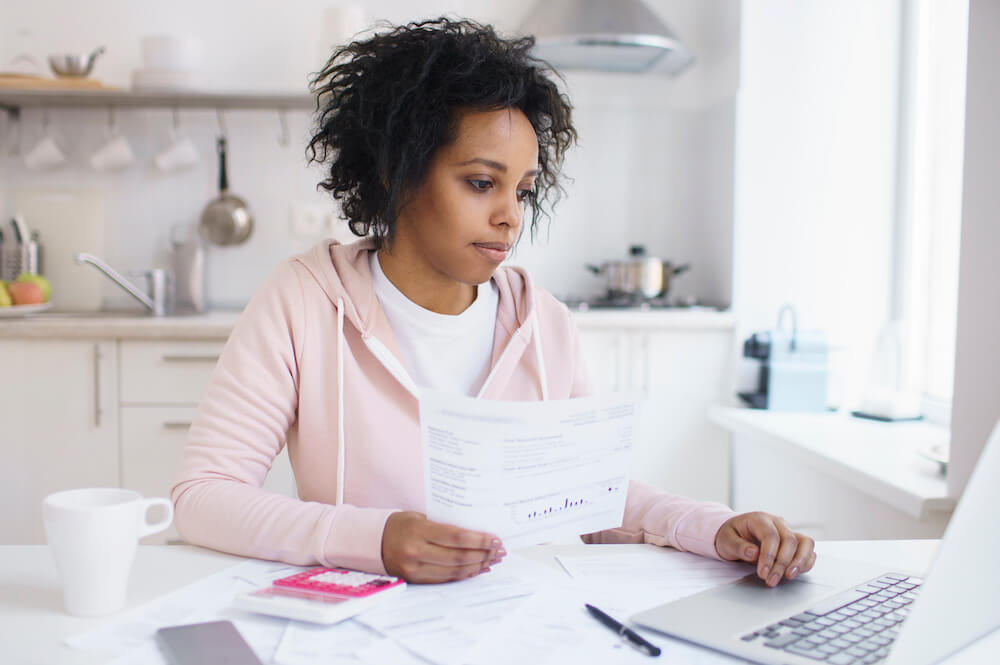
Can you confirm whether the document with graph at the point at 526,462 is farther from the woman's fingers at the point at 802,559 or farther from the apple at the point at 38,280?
the apple at the point at 38,280

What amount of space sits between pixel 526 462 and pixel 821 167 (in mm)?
2208

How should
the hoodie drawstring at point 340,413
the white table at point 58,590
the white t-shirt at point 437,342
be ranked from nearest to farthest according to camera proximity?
the white table at point 58,590
the hoodie drawstring at point 340,413
the white t-shirt at point 437,342

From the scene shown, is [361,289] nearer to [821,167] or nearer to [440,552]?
[440,552]

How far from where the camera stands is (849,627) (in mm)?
724

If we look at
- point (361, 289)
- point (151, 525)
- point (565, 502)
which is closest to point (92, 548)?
point (151, 525)

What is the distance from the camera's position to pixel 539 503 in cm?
81

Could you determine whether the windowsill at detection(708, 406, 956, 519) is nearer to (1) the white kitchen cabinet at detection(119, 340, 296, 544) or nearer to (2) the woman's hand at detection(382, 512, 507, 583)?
(2) the woman's hand at detection(382, 512, 507, 583)

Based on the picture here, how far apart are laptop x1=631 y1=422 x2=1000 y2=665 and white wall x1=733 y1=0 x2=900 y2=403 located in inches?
73.9

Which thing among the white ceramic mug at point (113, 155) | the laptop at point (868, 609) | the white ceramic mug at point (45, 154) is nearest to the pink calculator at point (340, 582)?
the laptop at point (868, 609)

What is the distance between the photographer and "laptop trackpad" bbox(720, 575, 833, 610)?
0.78 meters

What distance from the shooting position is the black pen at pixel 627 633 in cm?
67

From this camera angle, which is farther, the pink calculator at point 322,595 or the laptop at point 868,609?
the pink calculator at point 322,595

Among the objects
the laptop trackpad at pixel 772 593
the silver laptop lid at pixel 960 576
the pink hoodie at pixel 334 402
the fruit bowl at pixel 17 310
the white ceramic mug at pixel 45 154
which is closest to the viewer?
the silver laptop lid at pixel 960 576

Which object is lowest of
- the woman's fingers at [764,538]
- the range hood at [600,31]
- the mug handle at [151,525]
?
the woman's fingers at [764,538]
